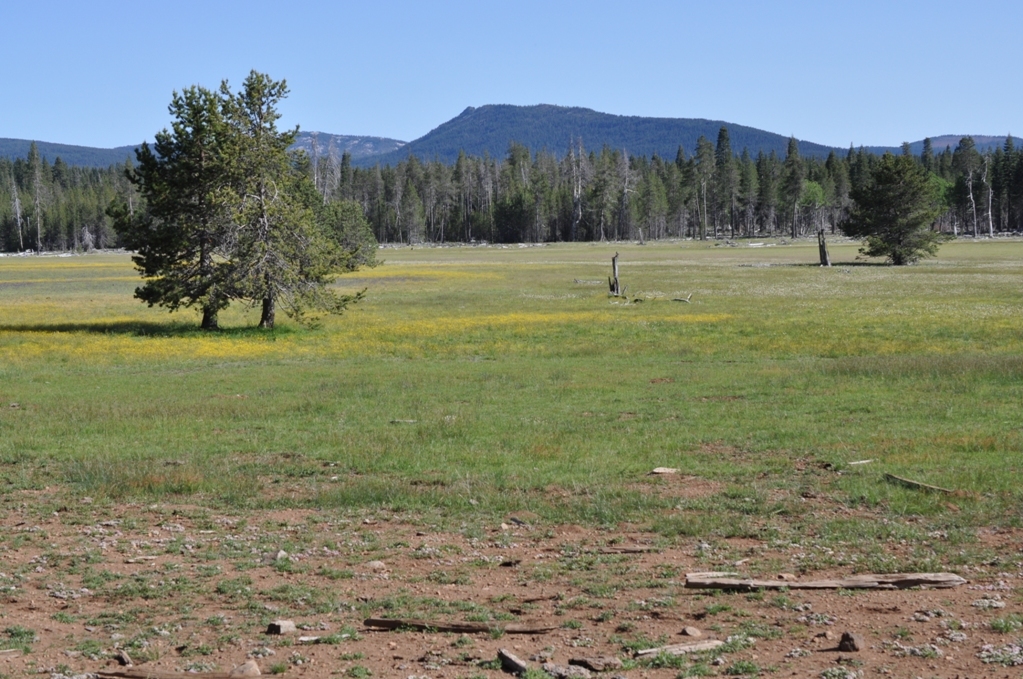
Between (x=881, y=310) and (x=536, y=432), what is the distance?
33.6 meters

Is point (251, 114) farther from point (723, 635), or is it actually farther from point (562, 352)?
point (723, 635)

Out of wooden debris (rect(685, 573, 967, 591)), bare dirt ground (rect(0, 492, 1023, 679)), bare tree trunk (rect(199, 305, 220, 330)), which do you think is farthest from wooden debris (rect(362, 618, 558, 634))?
bare tree trunk (rect(199, 305, 220, 330))

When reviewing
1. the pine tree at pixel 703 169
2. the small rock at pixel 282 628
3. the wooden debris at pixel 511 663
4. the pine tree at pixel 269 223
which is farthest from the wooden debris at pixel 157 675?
the pine tree at pixel 703 169

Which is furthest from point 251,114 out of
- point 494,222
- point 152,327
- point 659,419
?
point 494,222

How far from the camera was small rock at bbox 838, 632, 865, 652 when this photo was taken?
796cm

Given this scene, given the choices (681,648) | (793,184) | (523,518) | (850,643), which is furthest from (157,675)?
(793,184)

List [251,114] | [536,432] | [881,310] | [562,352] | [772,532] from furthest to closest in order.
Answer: [881,310]
[251,114]
[562,352]
[536,432]
[772,532]

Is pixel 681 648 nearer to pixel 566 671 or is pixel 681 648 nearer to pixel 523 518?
pixel 566 671

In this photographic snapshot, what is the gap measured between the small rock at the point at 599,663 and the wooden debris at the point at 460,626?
0.82 m

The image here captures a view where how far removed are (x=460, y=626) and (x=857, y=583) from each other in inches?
157

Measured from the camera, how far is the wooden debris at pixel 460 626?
28.6 ft

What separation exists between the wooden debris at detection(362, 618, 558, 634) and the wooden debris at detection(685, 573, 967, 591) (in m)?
1.97

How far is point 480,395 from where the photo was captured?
24.4m

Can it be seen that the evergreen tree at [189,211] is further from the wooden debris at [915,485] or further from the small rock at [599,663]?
the small rock at [599,663]
